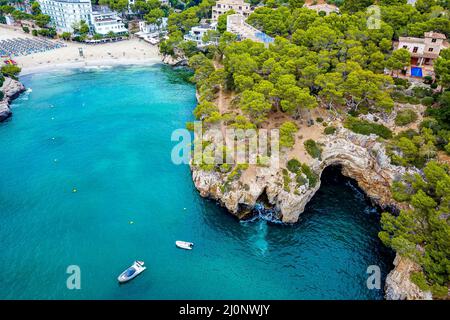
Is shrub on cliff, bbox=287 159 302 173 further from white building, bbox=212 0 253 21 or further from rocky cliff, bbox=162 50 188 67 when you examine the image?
white building, bbox=212 0 253 21

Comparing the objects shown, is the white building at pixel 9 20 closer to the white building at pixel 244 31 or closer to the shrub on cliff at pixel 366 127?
the white building at pixel 244 31

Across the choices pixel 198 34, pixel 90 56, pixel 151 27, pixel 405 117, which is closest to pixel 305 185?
pixel 405 117

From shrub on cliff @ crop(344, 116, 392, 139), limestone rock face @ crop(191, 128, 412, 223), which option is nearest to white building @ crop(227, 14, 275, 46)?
shrub on cliff @ crop(344, 116, 392, 139)

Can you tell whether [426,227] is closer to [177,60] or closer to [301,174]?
[301,174]

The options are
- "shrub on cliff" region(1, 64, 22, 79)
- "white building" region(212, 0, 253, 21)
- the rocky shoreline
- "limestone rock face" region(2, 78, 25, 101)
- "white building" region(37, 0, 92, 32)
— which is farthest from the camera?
"white building" region(37, 0, 92, 32)
